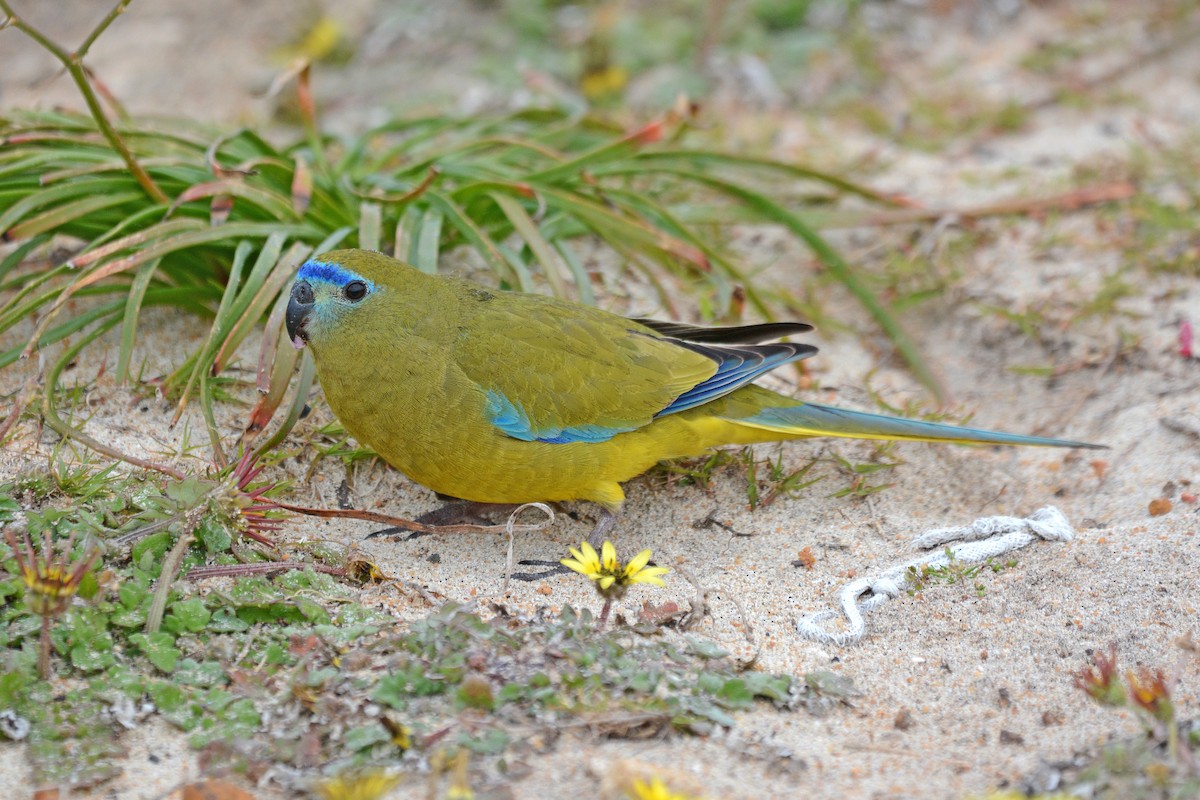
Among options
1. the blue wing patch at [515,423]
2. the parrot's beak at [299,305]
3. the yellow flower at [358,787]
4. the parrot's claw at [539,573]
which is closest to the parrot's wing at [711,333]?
the blue wing patch at [515,423]

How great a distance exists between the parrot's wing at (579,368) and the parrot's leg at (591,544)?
304mm

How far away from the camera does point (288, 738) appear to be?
7.36ft

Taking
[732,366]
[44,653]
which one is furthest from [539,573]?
[44,653]

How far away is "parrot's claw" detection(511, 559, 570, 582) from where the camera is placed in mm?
3072

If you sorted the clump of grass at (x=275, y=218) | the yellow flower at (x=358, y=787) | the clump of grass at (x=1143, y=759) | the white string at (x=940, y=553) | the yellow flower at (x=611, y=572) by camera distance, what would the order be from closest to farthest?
the yellow flower at (x=358, y=787) → the clump of grass at (x=1143, y=759) → the yellow flower at (x=611, y=572) → the white string at (x=940, y=553) → the clump of grass at (x=275, y=218)

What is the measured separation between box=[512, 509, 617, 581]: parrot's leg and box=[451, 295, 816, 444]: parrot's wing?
304 mm

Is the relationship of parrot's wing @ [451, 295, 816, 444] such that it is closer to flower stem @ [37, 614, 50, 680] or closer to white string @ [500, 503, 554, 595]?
white string @ [500, 503, 554, 595]

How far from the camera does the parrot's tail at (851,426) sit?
3.31 m

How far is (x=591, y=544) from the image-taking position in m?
3.27

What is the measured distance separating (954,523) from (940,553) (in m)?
0.33

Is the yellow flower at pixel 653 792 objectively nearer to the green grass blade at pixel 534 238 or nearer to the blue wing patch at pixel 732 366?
the blue wing patch at pixel 732 366

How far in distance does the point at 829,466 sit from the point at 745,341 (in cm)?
53

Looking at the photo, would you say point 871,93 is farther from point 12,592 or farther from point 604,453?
point 12,592

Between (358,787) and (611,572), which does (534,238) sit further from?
(358,787)
